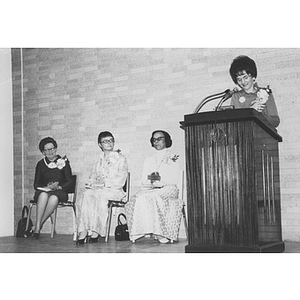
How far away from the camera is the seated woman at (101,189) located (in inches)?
207

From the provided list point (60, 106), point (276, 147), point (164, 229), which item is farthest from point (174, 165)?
point (60, 106)

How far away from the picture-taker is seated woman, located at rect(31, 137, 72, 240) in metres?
5.34

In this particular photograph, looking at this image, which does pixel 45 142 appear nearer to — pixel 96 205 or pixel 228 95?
pixel 96 205

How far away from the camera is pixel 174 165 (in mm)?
5117

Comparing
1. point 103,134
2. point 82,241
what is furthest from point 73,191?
point 103,134

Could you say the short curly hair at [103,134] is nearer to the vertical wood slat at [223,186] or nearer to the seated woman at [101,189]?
the seated woman at [101,189]

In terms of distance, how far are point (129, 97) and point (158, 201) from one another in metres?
1.09

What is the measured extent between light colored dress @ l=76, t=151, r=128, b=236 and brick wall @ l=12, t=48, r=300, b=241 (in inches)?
4.1

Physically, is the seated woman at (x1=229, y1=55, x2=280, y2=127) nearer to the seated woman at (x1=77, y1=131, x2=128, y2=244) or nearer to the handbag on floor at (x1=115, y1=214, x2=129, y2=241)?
the seated woman at (x1=77, y1=131, x2=128, y2=244)

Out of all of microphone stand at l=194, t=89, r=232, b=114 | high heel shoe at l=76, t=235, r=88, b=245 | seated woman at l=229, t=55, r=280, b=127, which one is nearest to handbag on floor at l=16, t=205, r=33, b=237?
high heel shoe at l=76, t=235, r=88, b=245

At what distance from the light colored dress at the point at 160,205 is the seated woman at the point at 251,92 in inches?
33.1

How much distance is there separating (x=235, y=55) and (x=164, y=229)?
66.3 inches

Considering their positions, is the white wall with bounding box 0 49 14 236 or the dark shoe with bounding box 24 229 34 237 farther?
the dark shoe with bounding box 24 229 34 237

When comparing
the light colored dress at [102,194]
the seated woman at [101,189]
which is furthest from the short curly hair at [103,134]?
the light colored dress at [102,194]
